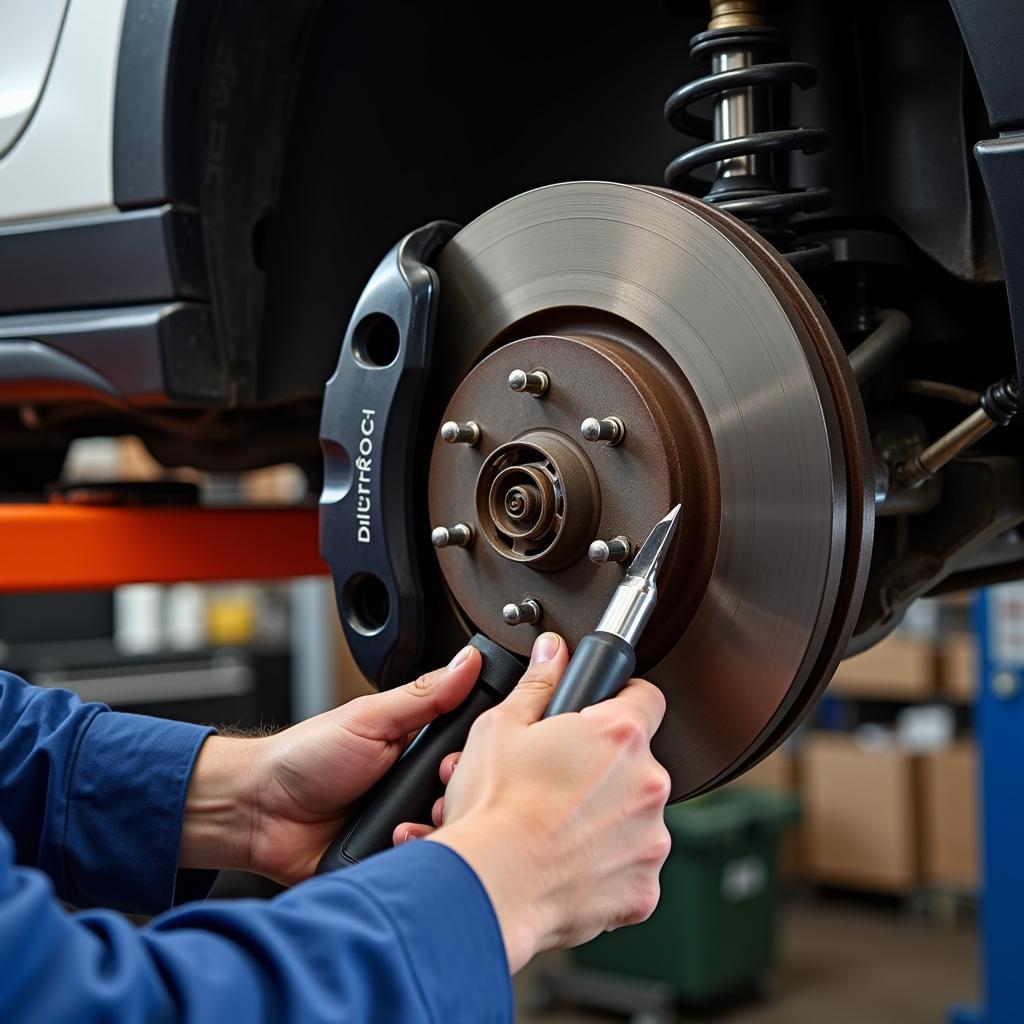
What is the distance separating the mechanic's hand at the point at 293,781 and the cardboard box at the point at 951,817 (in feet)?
9.46

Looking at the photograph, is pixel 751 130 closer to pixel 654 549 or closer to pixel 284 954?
pixel 654 549

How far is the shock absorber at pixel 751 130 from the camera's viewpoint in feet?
2.24

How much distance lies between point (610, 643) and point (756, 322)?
16 cm

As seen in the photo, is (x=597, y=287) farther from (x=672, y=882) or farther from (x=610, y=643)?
(x=672, y=882)

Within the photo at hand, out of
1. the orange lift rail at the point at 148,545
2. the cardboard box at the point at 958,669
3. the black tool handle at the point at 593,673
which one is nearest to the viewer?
the black tool handle at the point at 593,673

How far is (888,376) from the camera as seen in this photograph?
81 centimetres

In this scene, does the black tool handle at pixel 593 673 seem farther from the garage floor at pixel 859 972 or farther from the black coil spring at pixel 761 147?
the garage floor at pixel 859 972

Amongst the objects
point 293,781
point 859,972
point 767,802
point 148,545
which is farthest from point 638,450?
point 859,972

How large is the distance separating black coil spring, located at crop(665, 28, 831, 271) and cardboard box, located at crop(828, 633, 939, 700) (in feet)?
9.58

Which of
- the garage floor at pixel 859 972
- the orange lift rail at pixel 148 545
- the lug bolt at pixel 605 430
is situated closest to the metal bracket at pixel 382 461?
the lug bolt at pixel 605 430

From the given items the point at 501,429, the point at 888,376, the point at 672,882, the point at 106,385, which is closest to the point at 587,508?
the point at 501,429

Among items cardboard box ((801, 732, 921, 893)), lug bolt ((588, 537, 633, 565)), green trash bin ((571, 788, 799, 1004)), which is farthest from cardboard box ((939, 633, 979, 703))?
lug bolt ((588, 537, 633, 565))

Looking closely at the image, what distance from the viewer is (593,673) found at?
0.55 m

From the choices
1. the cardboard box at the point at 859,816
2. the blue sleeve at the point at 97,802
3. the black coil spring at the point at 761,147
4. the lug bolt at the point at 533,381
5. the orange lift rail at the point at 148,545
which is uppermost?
the black coil spring at the point at 761,147
